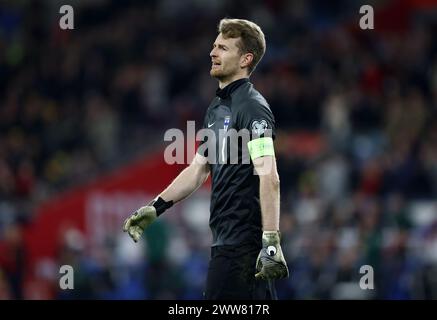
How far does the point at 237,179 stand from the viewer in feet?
22.9

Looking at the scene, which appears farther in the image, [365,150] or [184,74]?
[184,74]

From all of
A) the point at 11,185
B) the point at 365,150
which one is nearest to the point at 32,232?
the point at 11,185

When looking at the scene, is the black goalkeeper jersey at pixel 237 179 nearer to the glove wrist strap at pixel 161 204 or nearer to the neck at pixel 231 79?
the neck at pixel 231 79

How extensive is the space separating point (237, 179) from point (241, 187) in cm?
5

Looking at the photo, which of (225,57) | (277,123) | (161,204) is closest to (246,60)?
(225,57)

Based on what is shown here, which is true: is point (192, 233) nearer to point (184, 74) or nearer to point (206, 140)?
point (184, 74)

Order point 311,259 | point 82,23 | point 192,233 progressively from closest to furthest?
point 311,259
point 192,233
point 82,23

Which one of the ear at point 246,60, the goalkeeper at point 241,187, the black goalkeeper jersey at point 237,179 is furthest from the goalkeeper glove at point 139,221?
the ear at point 246,60

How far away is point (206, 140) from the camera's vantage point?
23.8ft

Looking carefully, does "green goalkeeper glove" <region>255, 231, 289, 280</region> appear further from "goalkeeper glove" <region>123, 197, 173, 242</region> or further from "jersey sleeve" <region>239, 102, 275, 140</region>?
"goalkeeper glove" <region>123, 197, 173, 242</region>

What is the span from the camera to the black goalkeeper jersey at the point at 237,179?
273 inches

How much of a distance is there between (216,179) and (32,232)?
9.02 m

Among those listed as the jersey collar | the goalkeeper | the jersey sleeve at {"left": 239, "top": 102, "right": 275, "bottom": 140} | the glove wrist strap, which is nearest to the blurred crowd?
the glove wrist strap

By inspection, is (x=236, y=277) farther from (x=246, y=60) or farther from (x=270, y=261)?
(x=246, y=60)
